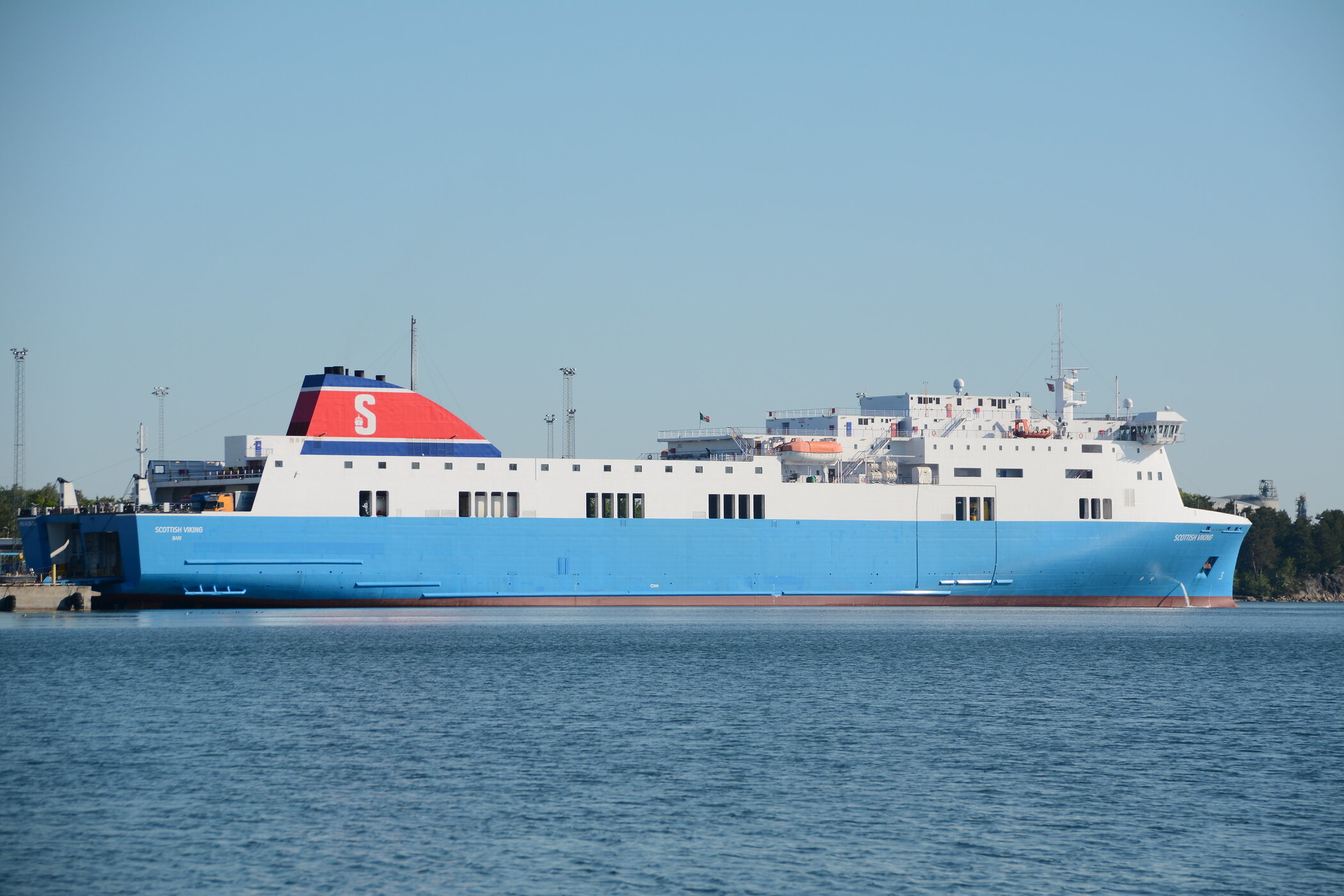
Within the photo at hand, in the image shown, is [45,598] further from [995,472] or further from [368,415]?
[995,472]

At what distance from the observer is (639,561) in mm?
53844

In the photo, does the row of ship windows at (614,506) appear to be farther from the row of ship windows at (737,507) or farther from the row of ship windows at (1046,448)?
the row of ship windows at (1046,448)

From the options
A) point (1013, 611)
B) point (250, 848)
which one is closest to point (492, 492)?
point (1013, 611)

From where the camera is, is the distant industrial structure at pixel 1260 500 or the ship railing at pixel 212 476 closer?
the ship railing at pixel 212 476

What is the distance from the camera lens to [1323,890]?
1498 cm

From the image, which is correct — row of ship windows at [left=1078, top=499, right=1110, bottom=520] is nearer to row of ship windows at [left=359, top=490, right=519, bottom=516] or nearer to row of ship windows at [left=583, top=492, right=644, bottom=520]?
row of ship windows at [left=583, top=492, right=644, bottom=520]

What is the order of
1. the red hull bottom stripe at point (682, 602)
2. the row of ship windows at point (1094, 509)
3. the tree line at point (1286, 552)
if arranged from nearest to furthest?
the red hull bottom stripe at point (682, 602)
the row of ship windows at point (1094, 509)
the tree line at point (1286, 552)

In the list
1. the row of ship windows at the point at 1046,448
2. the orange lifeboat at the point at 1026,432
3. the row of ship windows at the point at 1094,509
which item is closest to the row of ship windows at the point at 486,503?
the row of ship windows at the point at 1046,448

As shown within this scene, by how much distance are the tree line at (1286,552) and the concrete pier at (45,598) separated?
88.8 meters

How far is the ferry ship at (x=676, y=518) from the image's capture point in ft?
160

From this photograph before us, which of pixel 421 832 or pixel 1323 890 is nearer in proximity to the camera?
pixel 1323 890

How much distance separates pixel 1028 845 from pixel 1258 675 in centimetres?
2113

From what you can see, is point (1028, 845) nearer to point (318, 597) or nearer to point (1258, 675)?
point (1258, 675)

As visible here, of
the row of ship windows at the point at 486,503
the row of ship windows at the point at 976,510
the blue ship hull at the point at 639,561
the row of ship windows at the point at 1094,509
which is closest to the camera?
the blue ship hull at the point at 639,561
